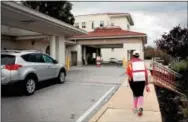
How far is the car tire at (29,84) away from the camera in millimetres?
10463

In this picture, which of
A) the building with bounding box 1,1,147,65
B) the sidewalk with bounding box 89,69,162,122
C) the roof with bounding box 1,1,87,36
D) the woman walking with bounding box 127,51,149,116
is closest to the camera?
the sidewalk with bounding box 89,69,162,122

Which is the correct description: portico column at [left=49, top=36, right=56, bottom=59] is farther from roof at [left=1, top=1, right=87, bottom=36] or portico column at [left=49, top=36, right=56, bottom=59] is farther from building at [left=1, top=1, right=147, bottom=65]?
roof at [left=1, top=1, right=87, bottom=36]

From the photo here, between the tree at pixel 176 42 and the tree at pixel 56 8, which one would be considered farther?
the tree at pixel 56 8

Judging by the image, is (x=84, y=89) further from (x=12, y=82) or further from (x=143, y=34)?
(x=143, y=34)

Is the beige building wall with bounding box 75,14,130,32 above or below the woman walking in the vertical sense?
above

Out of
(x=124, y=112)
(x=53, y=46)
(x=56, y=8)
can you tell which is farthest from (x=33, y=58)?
(x=56, y=8)

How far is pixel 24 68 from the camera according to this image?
34.4 feet

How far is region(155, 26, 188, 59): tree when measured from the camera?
24.4 m

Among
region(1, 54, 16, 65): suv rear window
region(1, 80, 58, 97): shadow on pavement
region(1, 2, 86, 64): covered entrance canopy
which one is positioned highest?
region(1, 2, 86, 64): covered entrance canopy

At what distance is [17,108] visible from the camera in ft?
28.1

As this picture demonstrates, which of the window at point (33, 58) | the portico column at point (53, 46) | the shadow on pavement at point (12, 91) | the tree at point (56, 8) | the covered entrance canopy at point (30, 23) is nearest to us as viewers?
the shadow on pavement at point (12, 91)

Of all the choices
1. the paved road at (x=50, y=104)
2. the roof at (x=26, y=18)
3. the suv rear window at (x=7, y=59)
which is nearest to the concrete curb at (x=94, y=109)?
the paved road at (x=50, y=104)

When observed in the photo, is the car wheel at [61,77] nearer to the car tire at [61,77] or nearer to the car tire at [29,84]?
the car tire at [61,77]

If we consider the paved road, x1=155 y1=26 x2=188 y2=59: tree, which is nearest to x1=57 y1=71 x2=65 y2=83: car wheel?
the paved road
